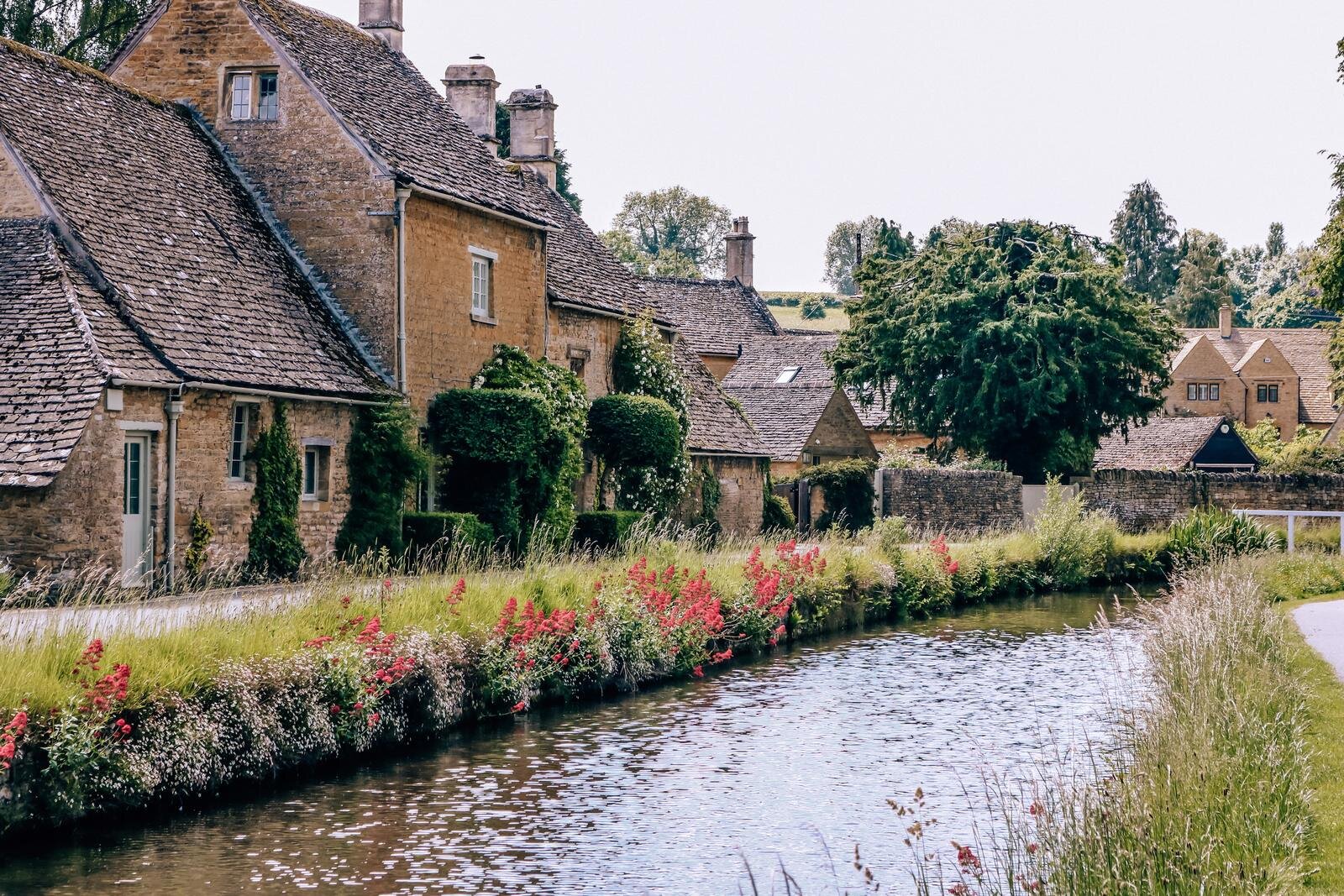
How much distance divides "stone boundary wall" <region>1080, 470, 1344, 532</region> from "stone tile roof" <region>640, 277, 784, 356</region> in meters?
16.6

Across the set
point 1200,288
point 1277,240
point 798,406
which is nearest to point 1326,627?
point 798,406

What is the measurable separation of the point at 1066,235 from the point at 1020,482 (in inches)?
317

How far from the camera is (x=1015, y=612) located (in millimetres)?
31625

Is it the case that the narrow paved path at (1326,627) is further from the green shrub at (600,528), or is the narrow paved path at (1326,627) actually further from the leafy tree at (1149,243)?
the leafy tree at (1149,243)

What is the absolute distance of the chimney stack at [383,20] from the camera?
113 feet

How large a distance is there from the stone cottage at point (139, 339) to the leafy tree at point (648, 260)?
250 feet

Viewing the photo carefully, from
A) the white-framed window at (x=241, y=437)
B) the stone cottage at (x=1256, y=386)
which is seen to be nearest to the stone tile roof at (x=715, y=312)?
the white-framed window at (x=241, y=437)

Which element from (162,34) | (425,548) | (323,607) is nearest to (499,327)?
(425,548)

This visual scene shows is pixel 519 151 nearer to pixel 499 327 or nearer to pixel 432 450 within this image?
pixel 499 327

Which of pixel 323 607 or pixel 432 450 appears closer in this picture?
pixel 323 607

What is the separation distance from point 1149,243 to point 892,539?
94.2 metres

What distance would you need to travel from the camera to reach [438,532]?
89.3ft

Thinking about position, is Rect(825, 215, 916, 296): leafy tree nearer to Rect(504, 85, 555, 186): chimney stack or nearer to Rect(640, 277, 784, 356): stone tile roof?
Rect(640, 277, 784, 356): stone tile roof

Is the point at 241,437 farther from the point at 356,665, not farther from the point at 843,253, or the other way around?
the point at 843,253
